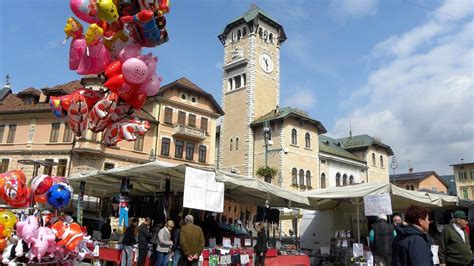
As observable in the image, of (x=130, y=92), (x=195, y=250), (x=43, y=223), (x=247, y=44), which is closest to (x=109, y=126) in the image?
(x=130, y=92)

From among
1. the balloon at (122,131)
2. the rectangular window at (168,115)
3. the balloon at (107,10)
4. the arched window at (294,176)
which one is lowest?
the balloon at (122,131)

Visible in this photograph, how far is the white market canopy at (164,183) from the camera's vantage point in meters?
11.0

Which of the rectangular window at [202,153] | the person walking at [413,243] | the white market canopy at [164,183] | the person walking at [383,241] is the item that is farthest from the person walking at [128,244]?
the rectangular window at [202,153]

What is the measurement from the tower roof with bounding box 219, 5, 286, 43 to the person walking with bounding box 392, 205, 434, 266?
1719 inches

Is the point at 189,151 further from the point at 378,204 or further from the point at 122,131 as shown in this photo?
the point at 122,131

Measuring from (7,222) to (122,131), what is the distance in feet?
7.44

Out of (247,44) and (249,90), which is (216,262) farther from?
(247,44)

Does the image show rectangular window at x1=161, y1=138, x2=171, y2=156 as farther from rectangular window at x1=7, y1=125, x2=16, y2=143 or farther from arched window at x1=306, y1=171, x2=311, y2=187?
arched window at x1=306, y1=171, x2=311, y2=187

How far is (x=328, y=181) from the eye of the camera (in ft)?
146

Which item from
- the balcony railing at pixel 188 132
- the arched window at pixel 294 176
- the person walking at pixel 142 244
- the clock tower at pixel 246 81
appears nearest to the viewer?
the person walking at pixel 142 244

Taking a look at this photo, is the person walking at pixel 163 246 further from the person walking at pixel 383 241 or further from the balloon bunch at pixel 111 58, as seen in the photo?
the person walking at pixel 383 241

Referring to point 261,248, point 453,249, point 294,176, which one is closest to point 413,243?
point 453,249

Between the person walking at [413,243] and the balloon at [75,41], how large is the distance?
534 cm

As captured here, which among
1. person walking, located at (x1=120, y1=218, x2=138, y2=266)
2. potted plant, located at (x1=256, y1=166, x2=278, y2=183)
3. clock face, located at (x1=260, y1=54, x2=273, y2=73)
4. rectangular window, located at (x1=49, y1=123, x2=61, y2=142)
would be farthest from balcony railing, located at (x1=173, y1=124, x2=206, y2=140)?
person walking, located at (x1=120, y1=218, x2=138, y2=266)
